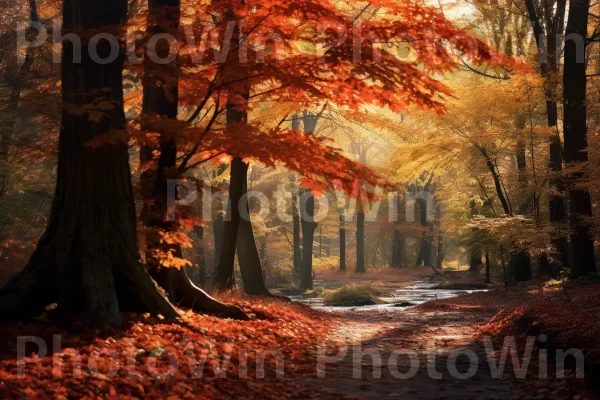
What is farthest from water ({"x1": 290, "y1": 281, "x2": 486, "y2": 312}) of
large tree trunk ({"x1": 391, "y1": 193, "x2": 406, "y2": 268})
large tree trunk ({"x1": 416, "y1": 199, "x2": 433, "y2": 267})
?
large tree trunk ({"x1": 391, "y1": 193, "x2": 406, "y2": 268})

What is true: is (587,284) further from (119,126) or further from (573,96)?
(119,126)

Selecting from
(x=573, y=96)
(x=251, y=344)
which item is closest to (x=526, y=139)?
(x=573, y=96)

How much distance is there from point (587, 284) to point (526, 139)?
20.2 feet

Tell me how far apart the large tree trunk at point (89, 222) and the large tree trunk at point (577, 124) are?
11270mm

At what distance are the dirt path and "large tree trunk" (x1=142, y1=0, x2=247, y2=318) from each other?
8.03 feet

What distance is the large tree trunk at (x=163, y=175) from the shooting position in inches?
287

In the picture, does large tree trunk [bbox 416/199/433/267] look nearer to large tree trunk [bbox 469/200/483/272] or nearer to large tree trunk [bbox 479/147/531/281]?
large tree trunk [bbox 469/200/483/272]

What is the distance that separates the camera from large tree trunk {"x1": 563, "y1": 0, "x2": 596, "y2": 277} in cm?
1456

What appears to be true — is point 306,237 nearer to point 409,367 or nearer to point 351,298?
point 351,298

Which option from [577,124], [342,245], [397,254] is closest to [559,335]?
[577,124]

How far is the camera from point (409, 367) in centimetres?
761

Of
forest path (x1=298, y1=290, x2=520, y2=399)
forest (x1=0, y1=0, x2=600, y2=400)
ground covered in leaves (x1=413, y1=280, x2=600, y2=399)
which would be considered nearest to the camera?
ground covered in leaves (x1=413, y1=280, x2=600, y2=399)

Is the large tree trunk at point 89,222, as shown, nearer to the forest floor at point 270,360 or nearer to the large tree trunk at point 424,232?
the forest floor at point 270,360

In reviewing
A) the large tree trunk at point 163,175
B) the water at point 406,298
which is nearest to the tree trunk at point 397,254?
the water at point 406,298
